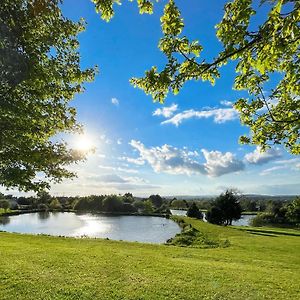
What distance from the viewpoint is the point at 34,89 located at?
41.9 feet

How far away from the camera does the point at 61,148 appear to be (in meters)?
15.1

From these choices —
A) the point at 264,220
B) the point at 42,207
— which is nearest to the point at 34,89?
the point at 264,220

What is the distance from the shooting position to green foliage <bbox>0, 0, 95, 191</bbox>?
11.1m

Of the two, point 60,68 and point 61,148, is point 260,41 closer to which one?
point 60,68

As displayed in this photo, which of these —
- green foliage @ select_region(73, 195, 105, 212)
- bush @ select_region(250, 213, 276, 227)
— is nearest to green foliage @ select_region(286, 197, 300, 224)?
bush @ select_region(250, 213, 276, 227)

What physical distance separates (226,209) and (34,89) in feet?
262

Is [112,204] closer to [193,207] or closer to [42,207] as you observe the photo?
[42,207]

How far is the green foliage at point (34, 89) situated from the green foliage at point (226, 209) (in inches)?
2989

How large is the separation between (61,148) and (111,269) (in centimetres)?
747

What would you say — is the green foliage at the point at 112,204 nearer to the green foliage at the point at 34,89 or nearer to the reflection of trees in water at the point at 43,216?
the reflection of trees in water at the point at 43,216

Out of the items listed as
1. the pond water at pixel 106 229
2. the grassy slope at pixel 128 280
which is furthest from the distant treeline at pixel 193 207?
the pond water at pixel 106 229

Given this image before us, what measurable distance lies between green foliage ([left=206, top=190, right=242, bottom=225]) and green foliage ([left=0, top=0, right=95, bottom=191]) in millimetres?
75926

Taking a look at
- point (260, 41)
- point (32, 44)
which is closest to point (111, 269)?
point (32, 44)

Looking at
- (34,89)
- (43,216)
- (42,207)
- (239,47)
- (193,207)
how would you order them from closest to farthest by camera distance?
1. (239,47)
2. (34,89)
3. (193,207)
4. (43,216)
5. (42,207)
